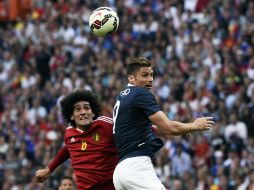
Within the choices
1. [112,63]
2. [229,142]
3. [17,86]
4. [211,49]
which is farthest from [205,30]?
[17,86]

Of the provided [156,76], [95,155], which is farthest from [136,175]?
[156,76]

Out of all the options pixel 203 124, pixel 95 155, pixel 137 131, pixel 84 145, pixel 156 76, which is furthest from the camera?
pixel 156 76

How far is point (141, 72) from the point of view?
31.4ft

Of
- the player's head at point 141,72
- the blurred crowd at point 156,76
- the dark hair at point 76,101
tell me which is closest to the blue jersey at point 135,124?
the player's head at point 141,72

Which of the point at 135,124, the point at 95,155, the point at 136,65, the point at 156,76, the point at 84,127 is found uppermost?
the point at 156,76

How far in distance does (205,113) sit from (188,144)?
0.66m

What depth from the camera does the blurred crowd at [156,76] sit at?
16.6m

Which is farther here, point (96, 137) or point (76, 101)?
point (76, 101)

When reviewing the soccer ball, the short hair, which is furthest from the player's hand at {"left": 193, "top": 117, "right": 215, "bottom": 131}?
the soccer ball

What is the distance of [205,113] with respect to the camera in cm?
1705

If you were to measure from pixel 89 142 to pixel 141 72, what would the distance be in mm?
1154

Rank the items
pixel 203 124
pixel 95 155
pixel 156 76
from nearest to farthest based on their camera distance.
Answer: pixel 203 124 < pixel 95 155 < pixel 156 76

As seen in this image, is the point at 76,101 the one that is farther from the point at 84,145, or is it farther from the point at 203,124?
the point at 203,124

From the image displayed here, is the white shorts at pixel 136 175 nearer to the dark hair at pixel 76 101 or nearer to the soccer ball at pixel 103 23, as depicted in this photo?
the dark hair at pixel 76 101
